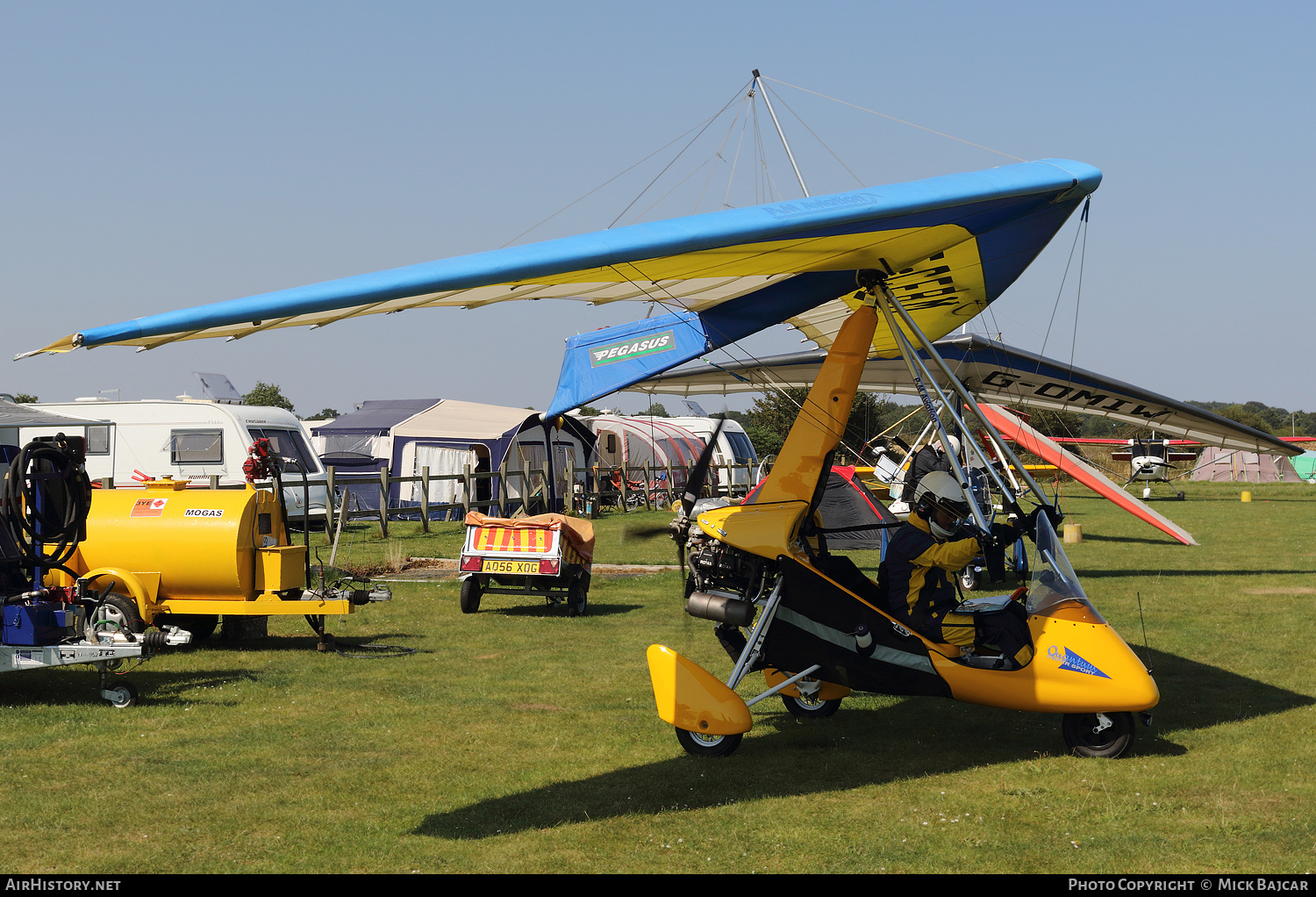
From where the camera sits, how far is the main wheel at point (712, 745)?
6.78 m

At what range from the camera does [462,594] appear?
12922 mm

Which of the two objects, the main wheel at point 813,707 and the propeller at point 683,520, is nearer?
the propeller at point 683,520

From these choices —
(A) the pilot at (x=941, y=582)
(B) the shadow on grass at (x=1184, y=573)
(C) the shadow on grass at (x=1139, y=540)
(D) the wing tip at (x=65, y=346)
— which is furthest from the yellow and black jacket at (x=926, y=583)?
(C) the shadow on grass at (x=1139, y=540)

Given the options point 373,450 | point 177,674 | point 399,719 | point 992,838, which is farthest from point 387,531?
point 992,838

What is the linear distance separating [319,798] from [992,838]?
371cm

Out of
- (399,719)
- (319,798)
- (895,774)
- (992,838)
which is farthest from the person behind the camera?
(399,719)

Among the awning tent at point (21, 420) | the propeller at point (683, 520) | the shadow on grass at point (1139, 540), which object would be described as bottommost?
the shadow on grass at point (1139, 540)

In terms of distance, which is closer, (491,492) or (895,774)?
(895,774)

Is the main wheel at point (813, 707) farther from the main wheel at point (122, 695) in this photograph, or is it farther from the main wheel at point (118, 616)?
the main wheel at point (118, 616)

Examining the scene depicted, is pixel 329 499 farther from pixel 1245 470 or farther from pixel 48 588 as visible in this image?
pixel 1245 470

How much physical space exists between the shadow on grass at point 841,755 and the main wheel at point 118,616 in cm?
503

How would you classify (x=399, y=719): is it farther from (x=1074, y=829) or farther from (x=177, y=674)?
(x=1074, y=829)

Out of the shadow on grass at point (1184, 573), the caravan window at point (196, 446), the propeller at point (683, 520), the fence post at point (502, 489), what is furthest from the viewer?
the fence post at point (502, 489)

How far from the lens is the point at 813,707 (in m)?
7.95
